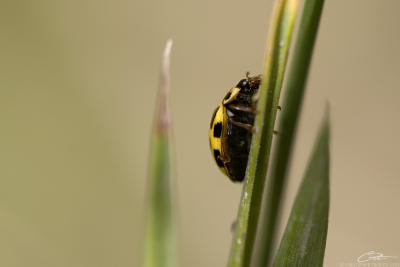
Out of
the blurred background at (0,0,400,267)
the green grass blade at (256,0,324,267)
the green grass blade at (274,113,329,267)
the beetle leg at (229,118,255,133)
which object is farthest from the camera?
the blurred background at (0,0,400,267)

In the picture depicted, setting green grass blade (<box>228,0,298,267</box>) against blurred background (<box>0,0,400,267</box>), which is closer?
green grass blade (<box>228,0,298,267</box>)

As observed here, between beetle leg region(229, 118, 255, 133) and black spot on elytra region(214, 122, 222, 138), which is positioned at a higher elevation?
beetle leg region(229, 118, 255, 133)

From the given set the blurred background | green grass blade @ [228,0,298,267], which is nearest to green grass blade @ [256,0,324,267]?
green grass blade @ [228,0,298,267]

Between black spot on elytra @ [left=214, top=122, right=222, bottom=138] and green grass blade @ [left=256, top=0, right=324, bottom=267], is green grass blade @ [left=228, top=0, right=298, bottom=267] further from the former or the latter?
black spot on elytra @ [left=214, top=122, right=222, bottom=138]

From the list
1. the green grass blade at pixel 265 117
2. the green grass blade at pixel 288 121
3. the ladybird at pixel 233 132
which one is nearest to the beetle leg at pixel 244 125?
the ladybird at pixel 233 132

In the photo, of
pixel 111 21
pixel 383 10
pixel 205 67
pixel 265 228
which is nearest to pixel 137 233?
pixel 205 67

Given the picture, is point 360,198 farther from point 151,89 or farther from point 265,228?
point 265,228

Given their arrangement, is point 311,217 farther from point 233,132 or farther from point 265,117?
point 233,132
